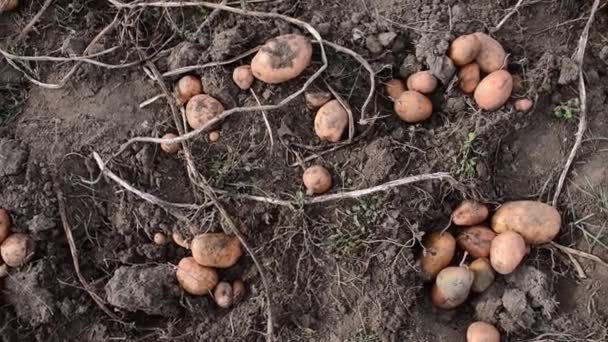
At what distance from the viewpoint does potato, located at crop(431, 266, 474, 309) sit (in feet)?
8.95

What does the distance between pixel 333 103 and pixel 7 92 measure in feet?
5.01

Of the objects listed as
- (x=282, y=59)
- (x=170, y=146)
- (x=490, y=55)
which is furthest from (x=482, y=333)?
(x=170, y=146)

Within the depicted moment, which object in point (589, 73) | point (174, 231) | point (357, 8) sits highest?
point (357, 8)

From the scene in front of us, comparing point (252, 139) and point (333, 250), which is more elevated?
point (252, 139)

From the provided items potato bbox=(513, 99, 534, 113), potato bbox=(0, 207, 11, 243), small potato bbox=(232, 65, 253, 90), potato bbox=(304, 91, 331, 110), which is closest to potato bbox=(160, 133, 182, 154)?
small potato bbox=(232, 65, 253, 90)

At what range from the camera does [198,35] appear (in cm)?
302

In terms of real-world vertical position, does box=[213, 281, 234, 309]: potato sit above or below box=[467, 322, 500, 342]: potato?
above

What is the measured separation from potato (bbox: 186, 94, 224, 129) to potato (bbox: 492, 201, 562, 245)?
4.27 ft

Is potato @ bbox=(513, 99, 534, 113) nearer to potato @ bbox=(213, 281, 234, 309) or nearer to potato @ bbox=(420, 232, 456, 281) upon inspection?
potato @ bbox=(420, 232, 456, 281)

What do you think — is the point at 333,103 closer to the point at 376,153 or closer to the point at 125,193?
the point at 376,153

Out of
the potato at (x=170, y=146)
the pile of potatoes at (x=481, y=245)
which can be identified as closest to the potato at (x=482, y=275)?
the pile of potatoes at (x=481, y=245)

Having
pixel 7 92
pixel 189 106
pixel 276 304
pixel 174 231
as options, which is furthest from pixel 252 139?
pixel 7 92

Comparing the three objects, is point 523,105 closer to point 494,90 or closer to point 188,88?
point 494,90

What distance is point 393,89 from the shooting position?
296 centimetres
